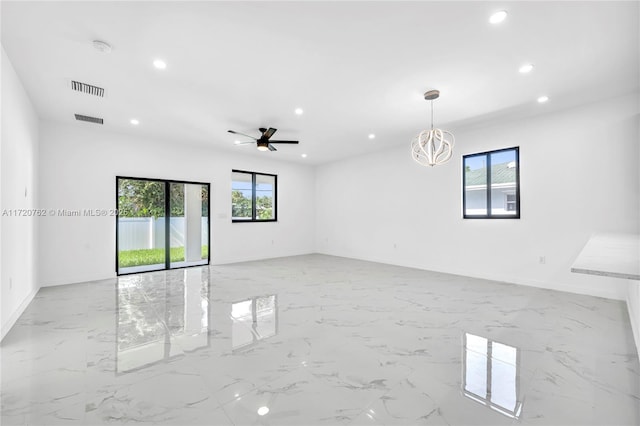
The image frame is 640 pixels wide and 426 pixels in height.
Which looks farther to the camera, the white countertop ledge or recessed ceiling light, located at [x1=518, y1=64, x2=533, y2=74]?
recessed ceiling light, located at [x1=518, y1=64, x2=533, y2=74]

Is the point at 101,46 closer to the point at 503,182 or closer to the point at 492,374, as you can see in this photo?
the point at 492,374

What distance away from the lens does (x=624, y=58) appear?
10.1 ft

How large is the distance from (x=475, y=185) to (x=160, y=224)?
22.0 feet

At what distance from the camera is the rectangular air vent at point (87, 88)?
360 cm

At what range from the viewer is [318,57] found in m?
3.02

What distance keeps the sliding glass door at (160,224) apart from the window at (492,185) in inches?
233

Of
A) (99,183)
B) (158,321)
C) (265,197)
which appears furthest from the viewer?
(265,197)

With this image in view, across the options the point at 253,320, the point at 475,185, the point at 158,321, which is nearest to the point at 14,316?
the point at 158,321

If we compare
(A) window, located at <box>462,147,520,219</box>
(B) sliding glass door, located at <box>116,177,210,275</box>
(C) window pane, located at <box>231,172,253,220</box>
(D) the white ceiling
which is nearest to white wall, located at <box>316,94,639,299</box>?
(A) window, located at <box>462,147,520,219</box>

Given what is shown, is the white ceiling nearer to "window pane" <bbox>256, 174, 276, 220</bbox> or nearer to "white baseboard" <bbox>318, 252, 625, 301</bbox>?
"white baseboard" <bbox>318, 252, 625, 301</bbox>

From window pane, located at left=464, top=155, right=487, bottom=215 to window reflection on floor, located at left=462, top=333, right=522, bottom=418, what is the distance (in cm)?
343

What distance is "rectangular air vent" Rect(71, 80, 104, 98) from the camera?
11.8 feet

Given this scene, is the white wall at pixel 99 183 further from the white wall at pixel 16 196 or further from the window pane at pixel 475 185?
the window pane at pixel 475 185

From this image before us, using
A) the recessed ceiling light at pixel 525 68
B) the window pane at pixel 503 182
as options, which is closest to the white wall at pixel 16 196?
the recessed ceiling light at pixel 525 68
